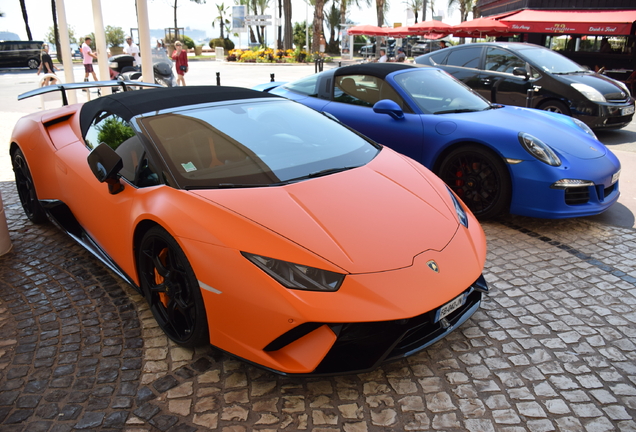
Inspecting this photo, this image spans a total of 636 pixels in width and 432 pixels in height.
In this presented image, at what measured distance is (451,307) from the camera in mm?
2332

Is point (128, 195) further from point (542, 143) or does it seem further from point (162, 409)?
point (542, 143)

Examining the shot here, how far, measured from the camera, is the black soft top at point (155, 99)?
10.3 ft

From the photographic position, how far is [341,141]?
333 cm

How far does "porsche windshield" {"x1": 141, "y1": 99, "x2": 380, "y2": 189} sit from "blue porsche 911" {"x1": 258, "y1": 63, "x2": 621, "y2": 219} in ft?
4.92

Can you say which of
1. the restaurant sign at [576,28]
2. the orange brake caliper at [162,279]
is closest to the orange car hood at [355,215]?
the orange brake caliper at [162,279]

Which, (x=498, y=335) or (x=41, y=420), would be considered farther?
(x=498, y=335)

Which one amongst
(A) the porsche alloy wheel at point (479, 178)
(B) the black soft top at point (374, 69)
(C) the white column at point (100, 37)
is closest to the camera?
(A) the porsche alloy wheel at point (479, 178)

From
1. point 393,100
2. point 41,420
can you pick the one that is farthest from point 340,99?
point 41,420

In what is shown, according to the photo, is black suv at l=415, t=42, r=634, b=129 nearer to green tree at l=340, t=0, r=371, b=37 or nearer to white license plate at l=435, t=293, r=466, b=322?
white license plate at l=435, t=293, r=466, b=322

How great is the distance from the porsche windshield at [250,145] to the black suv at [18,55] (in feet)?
95.2

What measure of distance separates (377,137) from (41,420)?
12.6 feet

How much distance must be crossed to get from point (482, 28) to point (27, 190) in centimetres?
1788

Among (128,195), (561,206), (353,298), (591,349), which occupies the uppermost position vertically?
(128,195)

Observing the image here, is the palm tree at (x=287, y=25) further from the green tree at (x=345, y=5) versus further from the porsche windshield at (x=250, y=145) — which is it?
the porsche windshield at (x=250, y=145)
